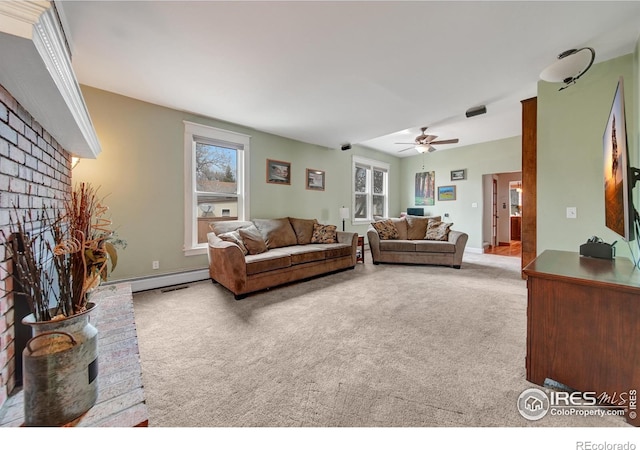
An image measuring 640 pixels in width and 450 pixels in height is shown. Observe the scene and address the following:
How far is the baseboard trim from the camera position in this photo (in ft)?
10.0

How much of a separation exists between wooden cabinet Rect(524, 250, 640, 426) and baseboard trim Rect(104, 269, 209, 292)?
371 cm

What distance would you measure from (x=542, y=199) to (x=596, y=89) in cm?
120

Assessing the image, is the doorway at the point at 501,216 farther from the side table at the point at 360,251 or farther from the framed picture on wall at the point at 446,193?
the side table at the point at 360,251

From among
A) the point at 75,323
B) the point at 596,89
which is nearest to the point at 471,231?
the point at 596,89

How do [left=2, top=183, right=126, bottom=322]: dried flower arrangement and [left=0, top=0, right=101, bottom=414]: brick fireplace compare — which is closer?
[left=0, top=0, right=101, bottom=414]: brick fireplace

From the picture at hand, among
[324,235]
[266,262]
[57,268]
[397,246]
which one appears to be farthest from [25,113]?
[397,246]

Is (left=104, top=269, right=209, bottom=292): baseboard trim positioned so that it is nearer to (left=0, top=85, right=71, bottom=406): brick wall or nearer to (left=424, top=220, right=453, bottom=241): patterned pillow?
(left=0, top=85, right=71, bottom=406): brick wall

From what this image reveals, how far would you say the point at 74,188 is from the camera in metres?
2.74

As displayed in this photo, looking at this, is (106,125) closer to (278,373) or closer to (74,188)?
(74,188)

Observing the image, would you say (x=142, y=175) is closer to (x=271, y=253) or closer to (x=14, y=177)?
(x=271, y=253)

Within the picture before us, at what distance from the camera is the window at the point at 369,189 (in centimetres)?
620

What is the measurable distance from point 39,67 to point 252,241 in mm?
2511

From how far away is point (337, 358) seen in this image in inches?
65.2

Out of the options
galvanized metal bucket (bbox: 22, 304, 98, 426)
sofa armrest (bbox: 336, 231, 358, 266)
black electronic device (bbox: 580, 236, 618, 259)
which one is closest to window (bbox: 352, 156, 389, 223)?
sofa armrest (bbox: 336, 231, 358, 266)
